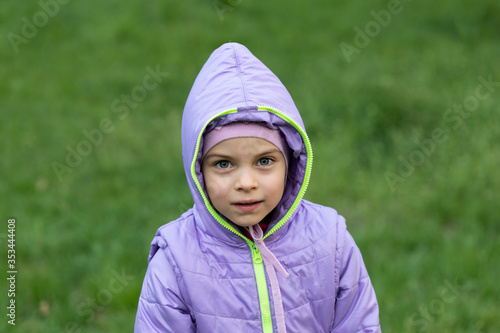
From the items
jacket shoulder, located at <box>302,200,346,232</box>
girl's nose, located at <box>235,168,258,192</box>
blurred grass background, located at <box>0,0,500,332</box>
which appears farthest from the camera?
blurred grass background, located at <box>0,0,500,332</box>

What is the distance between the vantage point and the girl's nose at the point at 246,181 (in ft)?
5.74

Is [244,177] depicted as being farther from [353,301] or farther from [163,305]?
[353,301]

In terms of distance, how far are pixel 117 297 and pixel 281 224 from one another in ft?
5.49

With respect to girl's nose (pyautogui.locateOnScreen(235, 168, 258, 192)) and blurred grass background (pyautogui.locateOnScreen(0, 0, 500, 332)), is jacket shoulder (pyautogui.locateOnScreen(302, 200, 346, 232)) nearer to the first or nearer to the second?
girl's nose (pyautogui.locateOnScreen(235, 168, 258, 192))

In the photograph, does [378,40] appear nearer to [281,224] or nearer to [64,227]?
[64,227]

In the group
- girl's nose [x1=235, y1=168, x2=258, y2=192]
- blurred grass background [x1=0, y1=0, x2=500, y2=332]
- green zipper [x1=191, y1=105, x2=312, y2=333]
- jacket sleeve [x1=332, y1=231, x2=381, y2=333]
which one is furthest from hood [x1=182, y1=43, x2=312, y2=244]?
blurred grass background [x1=0, y1=0, x2=500, y2=332]

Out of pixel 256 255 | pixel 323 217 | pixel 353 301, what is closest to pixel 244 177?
pixel 256 255

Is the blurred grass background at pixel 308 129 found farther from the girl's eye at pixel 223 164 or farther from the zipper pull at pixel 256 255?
the girl's eye at pixel 223 164

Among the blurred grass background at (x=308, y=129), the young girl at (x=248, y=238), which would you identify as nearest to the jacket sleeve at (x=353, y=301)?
the young girl at (x=248, y=238)

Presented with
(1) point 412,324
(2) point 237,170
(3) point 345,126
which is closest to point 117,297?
(1) point 412,324

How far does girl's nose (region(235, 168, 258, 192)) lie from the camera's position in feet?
5.74

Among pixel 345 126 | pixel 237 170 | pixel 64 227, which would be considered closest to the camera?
pixel 237 170

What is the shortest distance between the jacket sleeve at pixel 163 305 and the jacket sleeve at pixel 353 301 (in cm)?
46

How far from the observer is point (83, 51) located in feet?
20.7
